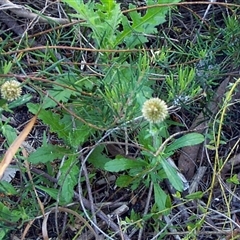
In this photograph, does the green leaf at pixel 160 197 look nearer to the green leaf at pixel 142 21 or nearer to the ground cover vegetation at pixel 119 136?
the ground cover vegetation at pixel 119 136

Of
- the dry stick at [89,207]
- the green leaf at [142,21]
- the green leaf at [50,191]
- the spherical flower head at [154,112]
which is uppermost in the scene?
the green leaf at [142,21]

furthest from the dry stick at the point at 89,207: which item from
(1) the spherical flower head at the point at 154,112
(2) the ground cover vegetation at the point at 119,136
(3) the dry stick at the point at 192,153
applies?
(1) the spherical flower head at the point at 154,112

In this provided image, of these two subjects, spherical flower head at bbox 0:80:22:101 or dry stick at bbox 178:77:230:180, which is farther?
dry stick at bbox 178:77:230:180

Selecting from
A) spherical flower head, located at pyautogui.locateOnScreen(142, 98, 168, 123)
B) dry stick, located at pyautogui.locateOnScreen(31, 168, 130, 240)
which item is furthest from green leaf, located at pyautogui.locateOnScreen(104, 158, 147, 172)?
spherical flower head, located at pyautogui.locateOnScreen(142, 98, 168, 123)

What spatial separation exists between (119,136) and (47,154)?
222 millimetres

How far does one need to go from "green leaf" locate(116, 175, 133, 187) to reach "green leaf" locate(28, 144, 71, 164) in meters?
0.17

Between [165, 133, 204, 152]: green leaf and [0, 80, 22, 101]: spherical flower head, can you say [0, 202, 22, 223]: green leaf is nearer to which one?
[0, 80, 22, 101]: spherical flower head

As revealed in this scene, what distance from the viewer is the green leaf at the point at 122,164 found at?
1.49 m

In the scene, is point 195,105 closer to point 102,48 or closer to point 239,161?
point 239,161

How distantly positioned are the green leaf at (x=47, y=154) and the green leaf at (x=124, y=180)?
17 cm

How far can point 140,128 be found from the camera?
1508 mm

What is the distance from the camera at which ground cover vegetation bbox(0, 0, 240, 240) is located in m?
1.44

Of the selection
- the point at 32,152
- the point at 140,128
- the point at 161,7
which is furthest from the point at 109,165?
the point at 161,7

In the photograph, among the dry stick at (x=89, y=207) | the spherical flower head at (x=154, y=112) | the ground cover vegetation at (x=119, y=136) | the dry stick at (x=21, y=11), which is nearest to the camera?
the spherical flower head at (x=154, y=112)
